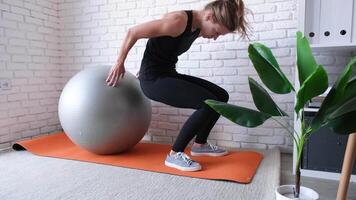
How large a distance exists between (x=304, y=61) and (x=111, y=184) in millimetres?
1101

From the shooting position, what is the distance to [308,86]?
775mm

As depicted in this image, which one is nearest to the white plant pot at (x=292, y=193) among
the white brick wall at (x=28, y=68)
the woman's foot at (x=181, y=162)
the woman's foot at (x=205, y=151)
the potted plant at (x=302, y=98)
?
the potted plant at (x=302, y=98)

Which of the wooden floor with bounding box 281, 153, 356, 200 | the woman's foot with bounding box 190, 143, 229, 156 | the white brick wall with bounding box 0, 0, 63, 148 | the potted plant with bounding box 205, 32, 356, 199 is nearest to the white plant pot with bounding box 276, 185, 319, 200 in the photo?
the potted plant with bounding box 205, 32, 356, 199

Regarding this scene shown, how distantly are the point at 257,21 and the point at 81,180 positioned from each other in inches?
61.5

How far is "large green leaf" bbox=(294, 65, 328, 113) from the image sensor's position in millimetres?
745

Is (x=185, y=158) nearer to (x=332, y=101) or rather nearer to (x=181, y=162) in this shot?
(x=181, y=162)

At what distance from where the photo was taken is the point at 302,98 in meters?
0.81

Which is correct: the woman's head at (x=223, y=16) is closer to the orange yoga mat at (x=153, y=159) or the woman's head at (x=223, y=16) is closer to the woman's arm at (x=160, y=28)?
the woman's arm at (x=160, y=28)

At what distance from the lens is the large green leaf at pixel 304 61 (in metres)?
0.87

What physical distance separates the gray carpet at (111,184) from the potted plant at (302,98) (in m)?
0.49

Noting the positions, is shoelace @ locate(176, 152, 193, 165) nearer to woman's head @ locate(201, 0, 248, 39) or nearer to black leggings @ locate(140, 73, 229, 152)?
black leggings @ locate(140, 73, 229, 152)

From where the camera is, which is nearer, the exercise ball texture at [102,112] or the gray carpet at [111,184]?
the gray carpet at [111,184]

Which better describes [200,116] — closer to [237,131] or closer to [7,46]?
[237,131]

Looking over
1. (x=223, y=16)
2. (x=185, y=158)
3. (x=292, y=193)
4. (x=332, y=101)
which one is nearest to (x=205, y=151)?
(x=185, y=158)
